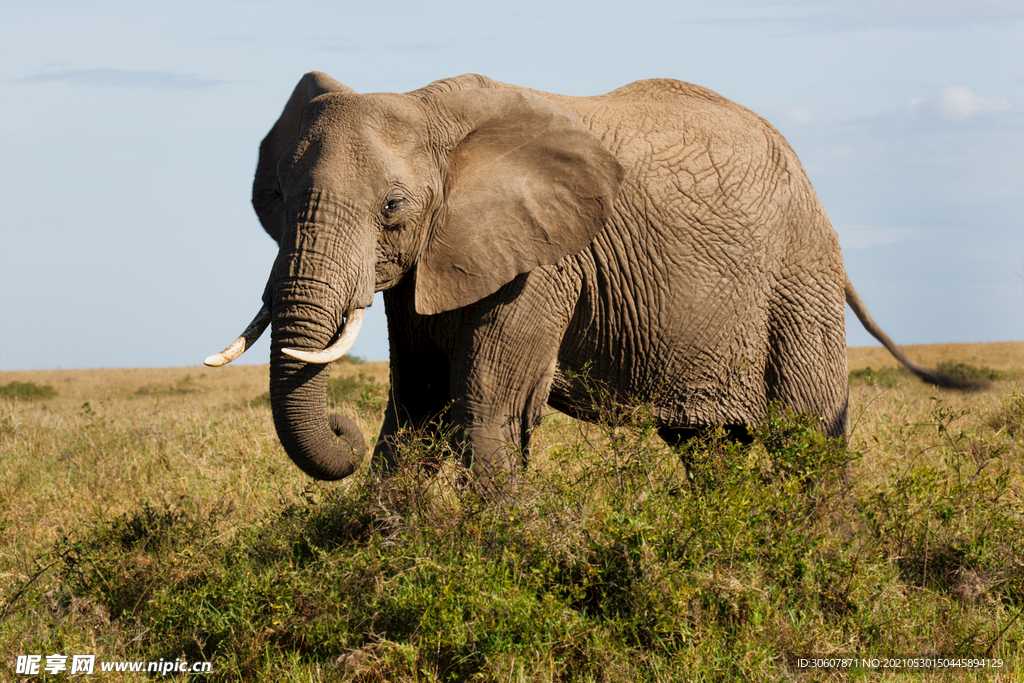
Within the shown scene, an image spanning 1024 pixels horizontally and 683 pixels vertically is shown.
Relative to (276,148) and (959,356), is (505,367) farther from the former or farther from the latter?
(959,356)

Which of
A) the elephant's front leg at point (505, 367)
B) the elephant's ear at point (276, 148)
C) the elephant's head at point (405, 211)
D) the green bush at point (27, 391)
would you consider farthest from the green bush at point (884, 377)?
the green bush at point (27, 391)

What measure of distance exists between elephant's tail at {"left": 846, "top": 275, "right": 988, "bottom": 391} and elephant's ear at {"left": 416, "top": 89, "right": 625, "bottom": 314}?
2.92 m

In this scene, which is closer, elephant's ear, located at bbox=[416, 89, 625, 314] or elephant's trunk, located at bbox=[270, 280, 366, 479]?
elephant's trunk, located at bbox=[270, 280, 366, 479]

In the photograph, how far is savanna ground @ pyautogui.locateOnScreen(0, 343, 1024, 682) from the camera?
14.3ft

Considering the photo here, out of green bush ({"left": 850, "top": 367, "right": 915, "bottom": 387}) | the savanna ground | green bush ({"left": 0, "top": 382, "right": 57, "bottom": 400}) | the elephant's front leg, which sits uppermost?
green bush ({"left": 850, "top": 367, "right": 915, "bottom": 387})

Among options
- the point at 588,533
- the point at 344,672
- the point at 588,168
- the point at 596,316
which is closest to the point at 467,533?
the point at 588,533

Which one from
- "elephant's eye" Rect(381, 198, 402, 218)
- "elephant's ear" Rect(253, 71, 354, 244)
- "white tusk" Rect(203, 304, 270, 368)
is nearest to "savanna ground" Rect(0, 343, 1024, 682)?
"white tusk" Rect(203, 304, 270, 368)

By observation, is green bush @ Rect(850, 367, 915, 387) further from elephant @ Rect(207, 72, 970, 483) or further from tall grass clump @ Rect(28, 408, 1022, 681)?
tall grass clump @ Rect(28, 408, 1022, 681)

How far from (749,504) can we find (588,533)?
855 mm

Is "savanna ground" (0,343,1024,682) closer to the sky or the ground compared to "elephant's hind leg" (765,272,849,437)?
closer to the ground

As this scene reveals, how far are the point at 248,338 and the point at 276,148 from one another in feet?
6.61

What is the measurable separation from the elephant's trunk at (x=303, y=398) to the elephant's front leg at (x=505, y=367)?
2.54ft

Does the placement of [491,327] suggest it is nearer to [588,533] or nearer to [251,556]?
[588,533]

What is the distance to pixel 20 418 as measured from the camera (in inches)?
432
